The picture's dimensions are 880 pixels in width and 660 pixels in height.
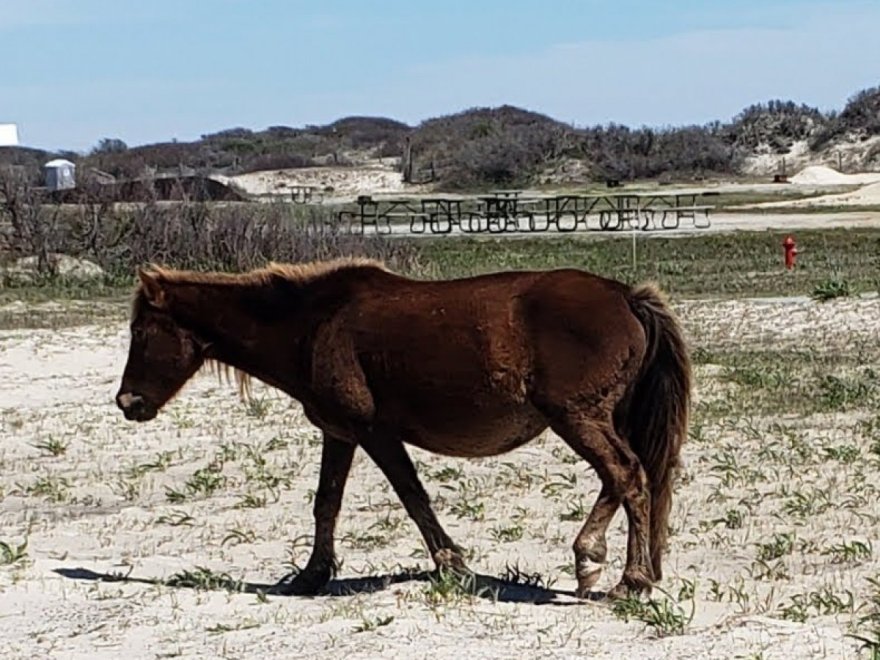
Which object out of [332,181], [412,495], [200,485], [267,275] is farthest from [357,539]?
[332,181]

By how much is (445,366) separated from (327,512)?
3.89ft

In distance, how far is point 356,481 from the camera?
12602mm

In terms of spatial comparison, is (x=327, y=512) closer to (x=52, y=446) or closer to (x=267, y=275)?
(x=267, y=275)

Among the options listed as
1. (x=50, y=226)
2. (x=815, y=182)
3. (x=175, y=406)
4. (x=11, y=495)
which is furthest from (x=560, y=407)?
(x=815, y=182)

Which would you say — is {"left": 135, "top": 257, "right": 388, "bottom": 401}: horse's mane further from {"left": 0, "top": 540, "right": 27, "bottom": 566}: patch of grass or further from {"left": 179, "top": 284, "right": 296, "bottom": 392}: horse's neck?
{"left": 0, "top": 540, "right": 27, "bottom": 566}: patch of grass

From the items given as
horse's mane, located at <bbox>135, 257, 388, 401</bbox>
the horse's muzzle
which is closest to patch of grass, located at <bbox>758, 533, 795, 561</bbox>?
horse's mane, located at <bbox>135, 257, 388, 401</bbox>

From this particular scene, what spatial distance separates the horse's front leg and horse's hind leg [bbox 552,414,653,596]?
4.58 feet

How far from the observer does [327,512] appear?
926cm

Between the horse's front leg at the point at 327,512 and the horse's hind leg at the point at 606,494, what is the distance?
1.39 metres

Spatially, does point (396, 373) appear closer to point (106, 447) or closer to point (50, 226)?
point (106, 447)

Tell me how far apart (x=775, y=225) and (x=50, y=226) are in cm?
2304

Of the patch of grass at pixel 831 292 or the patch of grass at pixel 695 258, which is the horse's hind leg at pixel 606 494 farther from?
the patch of grass at pixel 695 258

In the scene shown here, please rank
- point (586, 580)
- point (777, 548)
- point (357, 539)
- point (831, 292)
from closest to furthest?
point (586, 580) < point (777, 548) < point (357, 539) < point (831, 292)

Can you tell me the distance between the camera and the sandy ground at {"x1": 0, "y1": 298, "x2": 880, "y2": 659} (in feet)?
24.6
